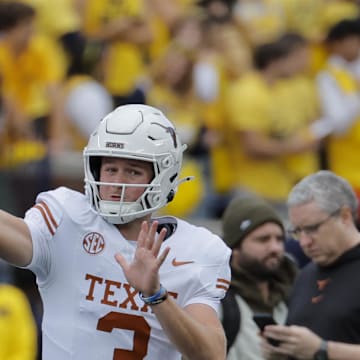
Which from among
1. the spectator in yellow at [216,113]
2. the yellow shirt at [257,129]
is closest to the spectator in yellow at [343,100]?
the yellow shirt at [257,129]

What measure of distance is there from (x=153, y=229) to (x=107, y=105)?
15.7ft

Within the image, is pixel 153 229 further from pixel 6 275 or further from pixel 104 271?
pixel 6 275

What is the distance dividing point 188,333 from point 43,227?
0.64 metres

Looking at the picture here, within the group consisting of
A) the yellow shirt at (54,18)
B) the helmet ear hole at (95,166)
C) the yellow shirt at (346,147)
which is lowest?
the yellow shirt at (346,147)

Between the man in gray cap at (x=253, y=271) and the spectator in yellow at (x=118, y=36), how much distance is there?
3094 millimetres

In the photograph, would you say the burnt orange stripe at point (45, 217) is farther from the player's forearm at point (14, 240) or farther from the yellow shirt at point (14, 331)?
the yellow shirt at point (14, 331)

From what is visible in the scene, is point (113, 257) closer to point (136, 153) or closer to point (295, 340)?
point (136, 153)

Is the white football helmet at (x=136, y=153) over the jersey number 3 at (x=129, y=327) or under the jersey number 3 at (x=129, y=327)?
over

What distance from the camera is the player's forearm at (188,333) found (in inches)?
143

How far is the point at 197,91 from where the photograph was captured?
893 centimetres

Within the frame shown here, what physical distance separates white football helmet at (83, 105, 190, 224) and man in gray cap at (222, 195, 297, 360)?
142 cm

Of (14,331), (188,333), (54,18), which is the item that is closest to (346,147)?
(54,18)

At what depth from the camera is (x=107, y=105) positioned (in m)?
8.40

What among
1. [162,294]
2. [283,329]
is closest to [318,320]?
[283,329]
